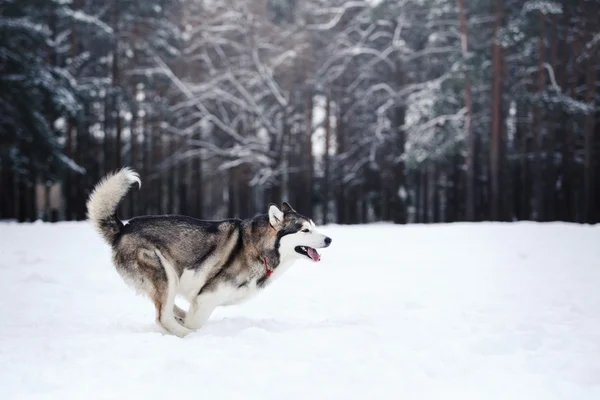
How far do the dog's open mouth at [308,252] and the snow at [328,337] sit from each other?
2.64 ft

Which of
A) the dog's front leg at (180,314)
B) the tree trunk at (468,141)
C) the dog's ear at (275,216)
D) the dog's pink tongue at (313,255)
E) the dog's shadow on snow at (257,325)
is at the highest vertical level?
the tree trunk at (468,141)

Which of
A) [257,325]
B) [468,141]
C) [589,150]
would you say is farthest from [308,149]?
[257,325]

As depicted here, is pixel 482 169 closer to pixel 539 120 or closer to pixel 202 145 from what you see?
pixel 539 120

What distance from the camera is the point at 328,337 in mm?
5520

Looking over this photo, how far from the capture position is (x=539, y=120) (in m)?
25.2

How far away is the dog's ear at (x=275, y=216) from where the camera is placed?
19.8 feet

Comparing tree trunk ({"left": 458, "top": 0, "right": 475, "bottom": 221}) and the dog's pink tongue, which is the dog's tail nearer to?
the dog's pink tongue

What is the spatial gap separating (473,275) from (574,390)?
6.64 m

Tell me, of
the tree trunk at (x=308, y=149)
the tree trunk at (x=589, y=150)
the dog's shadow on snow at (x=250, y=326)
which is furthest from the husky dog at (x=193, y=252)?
the tree trunk at (x=308, y=149)

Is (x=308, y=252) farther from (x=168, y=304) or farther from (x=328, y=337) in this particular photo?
(x=168, y=304)

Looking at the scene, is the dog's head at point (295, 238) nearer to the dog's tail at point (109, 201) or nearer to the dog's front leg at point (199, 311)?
the dog's front leg at point (199, 311)

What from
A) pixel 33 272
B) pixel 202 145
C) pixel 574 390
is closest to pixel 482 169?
pixel 202 145

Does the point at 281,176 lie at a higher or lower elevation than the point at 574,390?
higher

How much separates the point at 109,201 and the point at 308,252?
230cm
